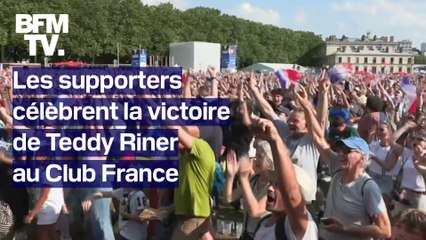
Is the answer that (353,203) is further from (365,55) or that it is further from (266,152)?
(365,55)

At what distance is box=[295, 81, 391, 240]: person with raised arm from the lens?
11.4 feet

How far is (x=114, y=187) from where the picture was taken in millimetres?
Answer: 5047

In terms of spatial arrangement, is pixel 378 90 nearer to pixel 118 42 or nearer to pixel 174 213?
pixel 174 213

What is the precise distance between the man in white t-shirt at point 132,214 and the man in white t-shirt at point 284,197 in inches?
63.5

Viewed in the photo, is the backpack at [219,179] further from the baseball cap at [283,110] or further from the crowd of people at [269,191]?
the baseball cap at [283,110]

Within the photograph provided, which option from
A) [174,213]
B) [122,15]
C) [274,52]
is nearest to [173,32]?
[122,15]

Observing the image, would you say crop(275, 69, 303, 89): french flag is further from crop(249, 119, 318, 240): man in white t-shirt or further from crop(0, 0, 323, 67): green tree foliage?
crop(0, 0, 323, 67): green tree foliage

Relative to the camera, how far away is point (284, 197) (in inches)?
110

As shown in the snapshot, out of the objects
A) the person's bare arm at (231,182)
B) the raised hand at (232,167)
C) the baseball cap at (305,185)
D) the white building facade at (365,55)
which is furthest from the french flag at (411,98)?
the white building facade at (365,55)

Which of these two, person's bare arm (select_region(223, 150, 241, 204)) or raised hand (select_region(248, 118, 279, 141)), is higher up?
raised hand (select_region(248, 118, 279, 141))

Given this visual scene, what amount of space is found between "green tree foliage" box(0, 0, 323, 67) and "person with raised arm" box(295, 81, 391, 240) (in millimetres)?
46422

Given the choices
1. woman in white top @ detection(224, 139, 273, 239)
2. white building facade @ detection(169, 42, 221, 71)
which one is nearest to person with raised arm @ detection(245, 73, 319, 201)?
woman in white top @ detection(224, 139, 273, 239)

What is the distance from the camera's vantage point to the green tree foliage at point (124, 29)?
50781 mm

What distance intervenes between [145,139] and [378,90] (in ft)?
17.4
